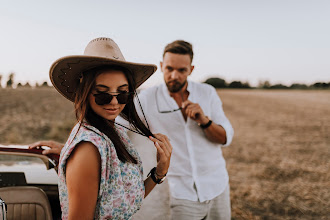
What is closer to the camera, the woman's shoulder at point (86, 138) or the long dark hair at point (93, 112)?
the woman's shoulder at point (86, 138)

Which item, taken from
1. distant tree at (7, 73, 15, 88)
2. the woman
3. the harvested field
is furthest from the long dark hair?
distant tree at (7, 73, 15, 88)

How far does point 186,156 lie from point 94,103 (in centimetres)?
145

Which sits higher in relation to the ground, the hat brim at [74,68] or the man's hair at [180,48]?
the man's hair at [180,48]

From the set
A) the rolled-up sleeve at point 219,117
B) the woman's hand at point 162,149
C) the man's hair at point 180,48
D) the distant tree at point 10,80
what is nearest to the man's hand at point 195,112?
the rolled-up sleeve at point 219,117

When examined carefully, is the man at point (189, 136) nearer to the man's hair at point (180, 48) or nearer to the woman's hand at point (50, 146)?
the man's hair at point (180, 48)

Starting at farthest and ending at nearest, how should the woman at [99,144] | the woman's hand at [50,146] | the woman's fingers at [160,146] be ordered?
1. the woman's hand at [50,146]
2. the woman's fingers at [160,146]
3. the woman at [99,144]

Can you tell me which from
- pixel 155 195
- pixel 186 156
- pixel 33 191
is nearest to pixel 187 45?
pixel 186 156

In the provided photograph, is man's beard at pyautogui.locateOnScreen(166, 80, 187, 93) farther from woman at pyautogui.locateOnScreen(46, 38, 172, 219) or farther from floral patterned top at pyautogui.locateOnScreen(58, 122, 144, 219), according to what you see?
floral patterned top at pyautogui.locateOnScreen(58, 122, 144, 219)

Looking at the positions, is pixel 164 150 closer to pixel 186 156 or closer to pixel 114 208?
pixel 114 208

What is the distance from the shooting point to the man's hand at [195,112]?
279 centimetres

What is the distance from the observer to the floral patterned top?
1521 millimetres

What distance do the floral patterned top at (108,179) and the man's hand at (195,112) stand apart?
3.81 ft

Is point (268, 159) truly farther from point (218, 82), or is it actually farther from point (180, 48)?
point (218, 82)

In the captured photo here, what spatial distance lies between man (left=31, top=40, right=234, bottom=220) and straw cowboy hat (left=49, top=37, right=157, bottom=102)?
926 mm
